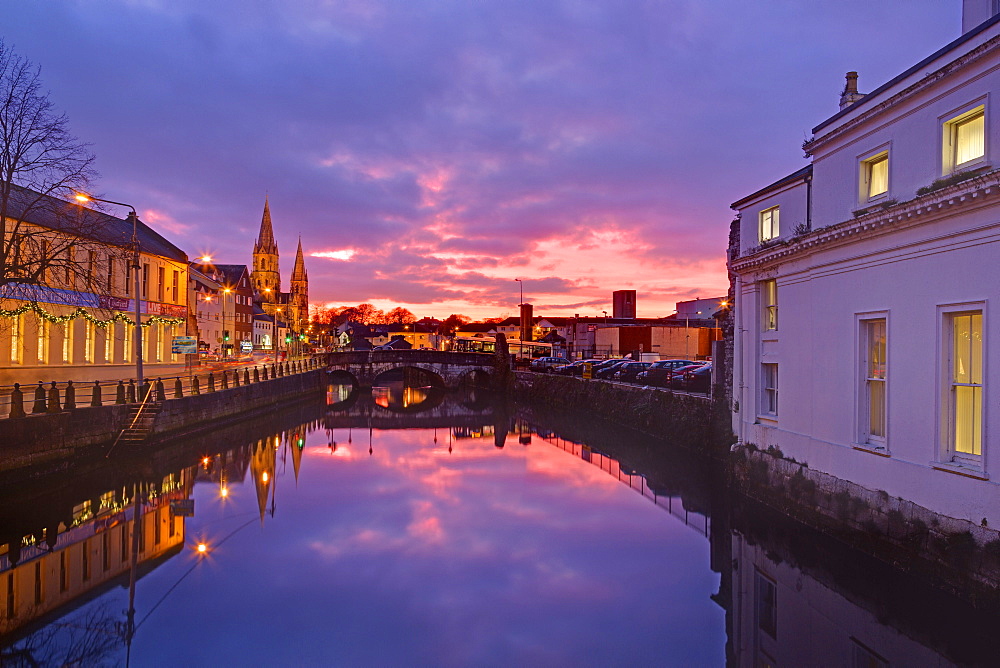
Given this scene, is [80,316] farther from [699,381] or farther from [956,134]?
[956,134]

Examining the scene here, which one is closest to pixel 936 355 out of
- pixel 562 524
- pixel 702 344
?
pixel 562 524

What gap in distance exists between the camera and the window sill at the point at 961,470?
8829 mm

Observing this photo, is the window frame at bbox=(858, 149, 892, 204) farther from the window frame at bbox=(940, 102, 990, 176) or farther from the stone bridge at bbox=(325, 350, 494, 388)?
the stone bridge at bbox=(325, 350, 494, 388)

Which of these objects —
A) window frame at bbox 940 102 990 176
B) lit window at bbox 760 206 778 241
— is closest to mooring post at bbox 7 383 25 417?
lit window at bbox 760 206 778 241

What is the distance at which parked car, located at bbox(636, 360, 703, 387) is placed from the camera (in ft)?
108

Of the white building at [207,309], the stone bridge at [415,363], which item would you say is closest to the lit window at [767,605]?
the white building at [207,309]

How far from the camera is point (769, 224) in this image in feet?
52.0

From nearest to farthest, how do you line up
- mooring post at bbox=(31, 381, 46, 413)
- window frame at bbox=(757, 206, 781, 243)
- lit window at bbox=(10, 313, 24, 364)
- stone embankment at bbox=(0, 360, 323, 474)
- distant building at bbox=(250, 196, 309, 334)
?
1. window frame at bbox=(757, 206, 781, 243)
2. stone embankment at bbox=(0, 360, 323, 474)
3. mooring post at bbox=(31, 381, 46, 413)
4. lit window at bbox=(10, 313, 24, 364)
5. distant building at bbox=(250, 196, 309, 334)

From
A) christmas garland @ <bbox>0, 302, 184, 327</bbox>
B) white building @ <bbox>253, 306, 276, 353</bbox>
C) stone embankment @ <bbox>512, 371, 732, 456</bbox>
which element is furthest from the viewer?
white building @ <bbox>253, 306, 276, 353</bbox>

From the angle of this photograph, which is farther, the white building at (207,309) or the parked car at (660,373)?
the white building at (207,309)

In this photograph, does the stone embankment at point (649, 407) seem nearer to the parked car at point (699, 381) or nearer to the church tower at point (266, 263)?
the parked car at point (699, 381)

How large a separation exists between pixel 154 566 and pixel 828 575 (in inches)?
481

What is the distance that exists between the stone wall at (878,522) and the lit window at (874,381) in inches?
39.8

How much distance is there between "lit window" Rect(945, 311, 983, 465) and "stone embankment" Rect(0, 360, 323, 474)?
18.8 meters
